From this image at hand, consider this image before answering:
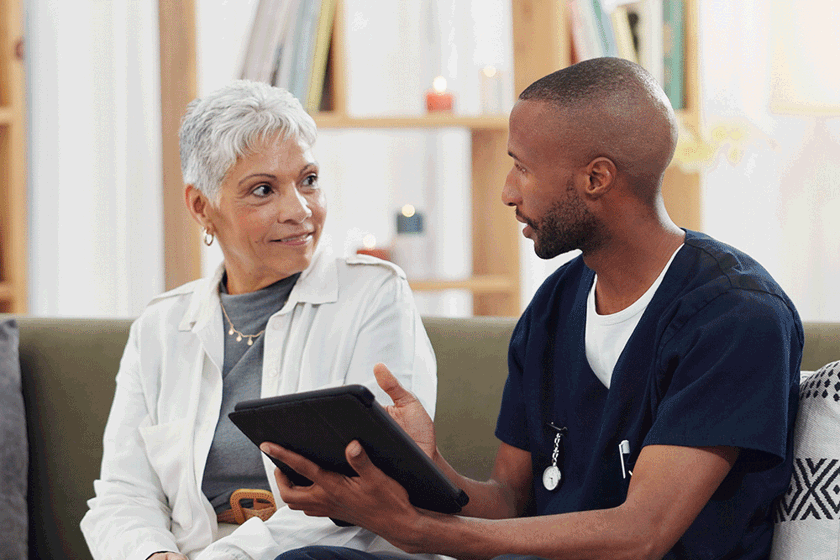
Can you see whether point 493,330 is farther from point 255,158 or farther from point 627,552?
point 627,552

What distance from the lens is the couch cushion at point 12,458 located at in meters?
1.62

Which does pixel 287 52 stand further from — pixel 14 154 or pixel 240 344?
pixel 240 344

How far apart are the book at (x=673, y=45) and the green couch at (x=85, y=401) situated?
1.00 metres

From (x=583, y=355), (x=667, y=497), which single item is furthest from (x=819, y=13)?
(x=667, y=497)

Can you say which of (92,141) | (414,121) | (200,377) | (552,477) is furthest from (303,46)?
(552,477)

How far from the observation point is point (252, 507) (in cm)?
145

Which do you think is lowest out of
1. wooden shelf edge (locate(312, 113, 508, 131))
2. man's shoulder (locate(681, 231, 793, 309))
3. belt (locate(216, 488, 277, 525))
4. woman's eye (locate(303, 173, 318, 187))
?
belt (locate(216, 488, 277, 525))

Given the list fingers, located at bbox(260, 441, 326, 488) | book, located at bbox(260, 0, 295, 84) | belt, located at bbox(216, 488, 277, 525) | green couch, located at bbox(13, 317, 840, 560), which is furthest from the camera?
book, located at bbox(260, 0, 295, 84)

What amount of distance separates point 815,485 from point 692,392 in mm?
229

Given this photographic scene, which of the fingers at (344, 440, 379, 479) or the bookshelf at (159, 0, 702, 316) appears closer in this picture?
the fingers at (344, 440, 379, 479)

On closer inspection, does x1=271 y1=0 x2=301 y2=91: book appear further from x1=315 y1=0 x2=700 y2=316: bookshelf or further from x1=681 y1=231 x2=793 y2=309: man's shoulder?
x1=681 y1=231 x2=793 y2=309: man's shoulder

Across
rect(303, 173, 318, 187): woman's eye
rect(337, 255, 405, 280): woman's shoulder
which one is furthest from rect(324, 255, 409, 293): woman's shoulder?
rect(303, 173, 318, 187): woman's eye

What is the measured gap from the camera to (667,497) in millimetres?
1002

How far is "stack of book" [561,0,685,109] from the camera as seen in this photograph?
229 cm
